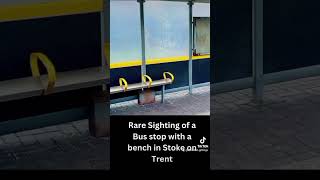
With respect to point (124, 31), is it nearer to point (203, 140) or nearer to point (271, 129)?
point (203, 140)

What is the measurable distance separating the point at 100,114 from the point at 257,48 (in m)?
2.09

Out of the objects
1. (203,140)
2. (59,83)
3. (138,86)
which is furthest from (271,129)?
(59,83)

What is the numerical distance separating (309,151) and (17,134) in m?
2.73

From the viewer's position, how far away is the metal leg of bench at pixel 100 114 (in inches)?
211

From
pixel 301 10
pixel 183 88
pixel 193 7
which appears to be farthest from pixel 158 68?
pixel 301 10

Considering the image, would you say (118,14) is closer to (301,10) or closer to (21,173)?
(21,173)

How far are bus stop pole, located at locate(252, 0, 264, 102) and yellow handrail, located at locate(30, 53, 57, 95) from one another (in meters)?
2.49

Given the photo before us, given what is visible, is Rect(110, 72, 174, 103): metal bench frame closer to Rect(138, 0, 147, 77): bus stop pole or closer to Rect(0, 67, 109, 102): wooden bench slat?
Rect(138, 0, 147, 77): bus stop pole

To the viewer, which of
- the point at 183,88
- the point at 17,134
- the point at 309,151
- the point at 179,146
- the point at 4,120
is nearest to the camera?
the point at 179,146

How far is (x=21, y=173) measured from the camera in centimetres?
451

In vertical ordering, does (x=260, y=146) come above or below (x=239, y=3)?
below

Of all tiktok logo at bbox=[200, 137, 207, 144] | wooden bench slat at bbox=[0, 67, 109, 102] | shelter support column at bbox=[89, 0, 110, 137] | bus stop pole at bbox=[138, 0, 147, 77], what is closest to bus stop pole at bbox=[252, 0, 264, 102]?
bus stop pole at bbox=[138, 0, 147, 77]

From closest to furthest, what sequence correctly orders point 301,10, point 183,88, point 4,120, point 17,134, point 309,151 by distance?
point 309,151 < point 4,120 < point 17,134 < point 183,88 < point 301,10

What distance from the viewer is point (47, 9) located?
4.98 metres
